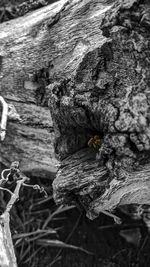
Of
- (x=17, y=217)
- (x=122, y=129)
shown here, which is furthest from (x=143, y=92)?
(x=17, y=217)

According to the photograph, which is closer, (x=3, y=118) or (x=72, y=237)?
(x=3, y=118)

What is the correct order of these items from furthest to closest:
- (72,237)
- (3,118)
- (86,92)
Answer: (72,237) → (3,118) → (86,92)

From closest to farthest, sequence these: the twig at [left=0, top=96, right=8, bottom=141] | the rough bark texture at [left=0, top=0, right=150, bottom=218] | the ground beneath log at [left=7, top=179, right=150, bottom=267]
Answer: the rough bark texture at [left=0, top=0, right=150, bottom=218], the twig at [left=0, top=96, right=8, bottom=141], the ground beneath log at [left=7, top=179, right=150, bottom=267]

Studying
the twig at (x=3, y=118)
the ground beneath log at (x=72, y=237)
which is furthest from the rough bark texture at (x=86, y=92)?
the ground beneath log at (x=72, y=237)

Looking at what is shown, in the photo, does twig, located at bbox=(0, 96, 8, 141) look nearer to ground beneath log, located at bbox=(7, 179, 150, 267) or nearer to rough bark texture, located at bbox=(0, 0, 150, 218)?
rough bark texture, located at bbox=(0, 0, 150, 218)

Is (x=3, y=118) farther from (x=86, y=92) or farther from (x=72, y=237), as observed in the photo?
(x=72, y=237)

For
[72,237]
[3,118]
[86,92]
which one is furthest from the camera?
[72,237]

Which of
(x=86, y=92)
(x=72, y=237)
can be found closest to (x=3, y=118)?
(x=86, y=92)

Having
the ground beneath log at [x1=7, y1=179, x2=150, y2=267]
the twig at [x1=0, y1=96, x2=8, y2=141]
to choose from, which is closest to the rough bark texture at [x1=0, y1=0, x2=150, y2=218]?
the twig at [x1=0, y1=96, x2=8, y2=141]

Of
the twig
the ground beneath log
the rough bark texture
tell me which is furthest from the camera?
the ground beneath log
